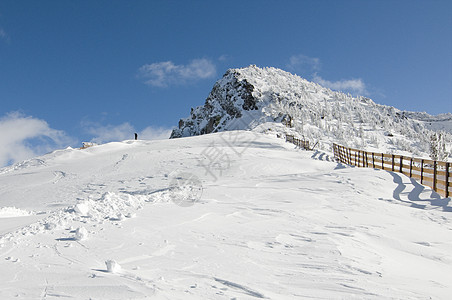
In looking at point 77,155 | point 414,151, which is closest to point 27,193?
point 77,155

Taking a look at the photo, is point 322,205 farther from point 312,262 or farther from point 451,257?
point 312,262

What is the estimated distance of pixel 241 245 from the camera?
470cm

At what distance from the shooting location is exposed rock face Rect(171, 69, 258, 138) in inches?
3831

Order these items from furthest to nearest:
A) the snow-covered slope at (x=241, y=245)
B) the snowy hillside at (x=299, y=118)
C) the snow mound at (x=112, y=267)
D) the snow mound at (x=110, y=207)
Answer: the snowy hillside at (x=299, y=118) < the snow mound at (x=110, y=207) < the snow mound at (x=112, y=267) < the snow-covered slope at (x=241, y=245)

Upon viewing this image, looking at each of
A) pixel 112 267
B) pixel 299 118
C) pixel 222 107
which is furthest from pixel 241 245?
pixel 222 107

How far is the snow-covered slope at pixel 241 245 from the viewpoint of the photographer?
321cm

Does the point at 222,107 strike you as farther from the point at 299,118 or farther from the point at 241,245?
the point at 241,245

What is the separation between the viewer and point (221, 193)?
9.62 meters

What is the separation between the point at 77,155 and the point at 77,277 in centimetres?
2283

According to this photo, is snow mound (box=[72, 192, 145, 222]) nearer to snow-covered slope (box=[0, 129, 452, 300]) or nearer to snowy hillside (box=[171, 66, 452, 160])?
snow-covered slope (box=[0, 129, 452, 300])

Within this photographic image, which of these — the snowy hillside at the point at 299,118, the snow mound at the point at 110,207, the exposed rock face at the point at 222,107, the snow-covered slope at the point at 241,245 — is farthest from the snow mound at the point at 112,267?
the exposed rock face at the point at 222,107

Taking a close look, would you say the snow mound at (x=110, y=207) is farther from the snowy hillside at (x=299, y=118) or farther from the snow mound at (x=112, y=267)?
the snowy hillside at (x=299, y=118)

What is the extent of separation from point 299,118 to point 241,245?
8685 centimetres

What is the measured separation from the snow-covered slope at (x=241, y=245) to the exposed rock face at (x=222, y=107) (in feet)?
268
